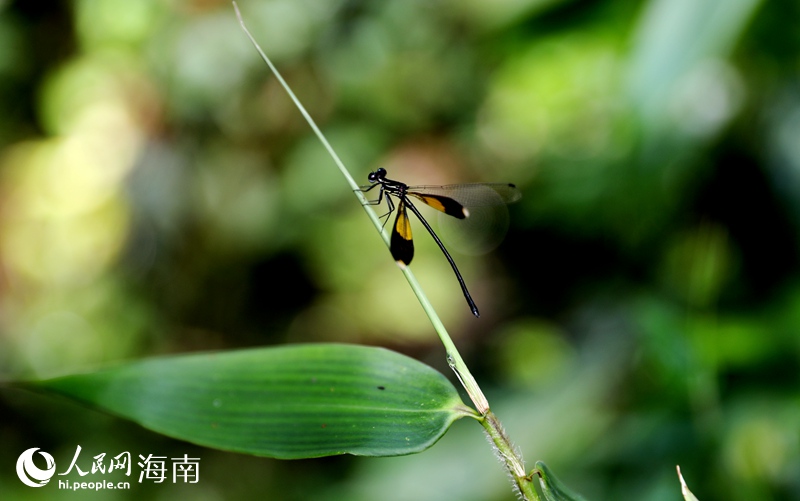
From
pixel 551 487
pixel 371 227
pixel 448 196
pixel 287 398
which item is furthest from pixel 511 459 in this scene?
pixel 371 227

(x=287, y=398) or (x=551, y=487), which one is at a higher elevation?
(x=287, y=398)

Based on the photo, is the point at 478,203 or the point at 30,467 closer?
the point at 30,467

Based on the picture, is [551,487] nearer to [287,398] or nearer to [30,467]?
[287,398]

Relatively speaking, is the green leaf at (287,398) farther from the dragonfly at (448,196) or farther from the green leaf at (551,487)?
the dragonfly at (448,196)

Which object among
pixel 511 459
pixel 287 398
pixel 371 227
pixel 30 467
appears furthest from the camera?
pixel 371 227

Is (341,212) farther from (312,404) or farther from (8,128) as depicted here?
(312,404)

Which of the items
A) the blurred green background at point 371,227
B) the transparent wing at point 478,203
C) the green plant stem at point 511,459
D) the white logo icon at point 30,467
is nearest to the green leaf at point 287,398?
the green plant stem at point 511,459

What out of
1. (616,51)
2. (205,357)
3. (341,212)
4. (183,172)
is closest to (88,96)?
(183,172)
